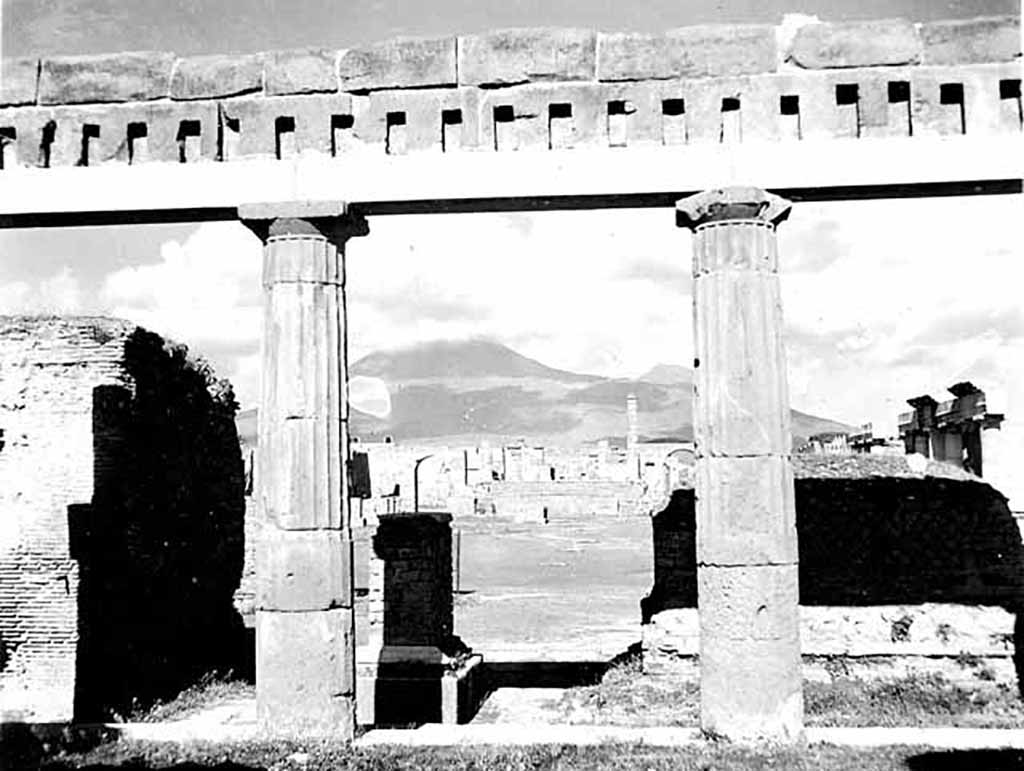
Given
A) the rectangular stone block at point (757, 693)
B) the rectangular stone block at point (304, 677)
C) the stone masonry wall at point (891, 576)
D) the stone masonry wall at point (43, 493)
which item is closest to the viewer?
the rectangular stone block at point (757, 693)

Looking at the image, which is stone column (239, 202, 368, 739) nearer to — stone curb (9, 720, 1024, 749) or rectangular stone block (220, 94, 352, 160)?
stone curb (9, 720, 1024, 749)

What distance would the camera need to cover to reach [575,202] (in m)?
8.42

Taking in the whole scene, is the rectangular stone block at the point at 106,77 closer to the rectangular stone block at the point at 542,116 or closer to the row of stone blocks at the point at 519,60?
the row of stone blocks at the point at 519,60

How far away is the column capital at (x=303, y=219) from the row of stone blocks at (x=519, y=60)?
0.89m

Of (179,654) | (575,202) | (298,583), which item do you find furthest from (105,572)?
(575,202)

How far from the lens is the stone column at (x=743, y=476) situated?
25.9 feet

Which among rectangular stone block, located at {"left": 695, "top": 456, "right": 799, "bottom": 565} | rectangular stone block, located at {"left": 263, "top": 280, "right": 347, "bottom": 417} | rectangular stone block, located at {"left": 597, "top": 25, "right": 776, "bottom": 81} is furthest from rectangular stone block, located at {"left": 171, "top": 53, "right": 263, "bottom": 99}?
rectangular stone block, located at {"left": 695, "top": 456, "right": 799, "bottom": 565}

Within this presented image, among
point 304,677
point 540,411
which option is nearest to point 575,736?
point 304,677

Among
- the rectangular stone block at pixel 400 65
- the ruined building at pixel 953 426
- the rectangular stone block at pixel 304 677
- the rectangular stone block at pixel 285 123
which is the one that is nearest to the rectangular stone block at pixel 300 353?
the rectangular stone block at pixel 285 123

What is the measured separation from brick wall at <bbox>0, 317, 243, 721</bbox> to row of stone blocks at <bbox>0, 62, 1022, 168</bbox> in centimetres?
282

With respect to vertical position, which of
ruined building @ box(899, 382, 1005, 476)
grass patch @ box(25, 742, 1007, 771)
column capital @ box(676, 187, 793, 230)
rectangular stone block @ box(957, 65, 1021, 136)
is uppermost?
rectangular stone block @ box(957, 65, 1021, 136)

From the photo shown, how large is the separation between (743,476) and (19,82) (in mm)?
6343

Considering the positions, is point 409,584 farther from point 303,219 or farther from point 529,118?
point 529,118

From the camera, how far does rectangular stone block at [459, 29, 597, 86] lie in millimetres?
8359
